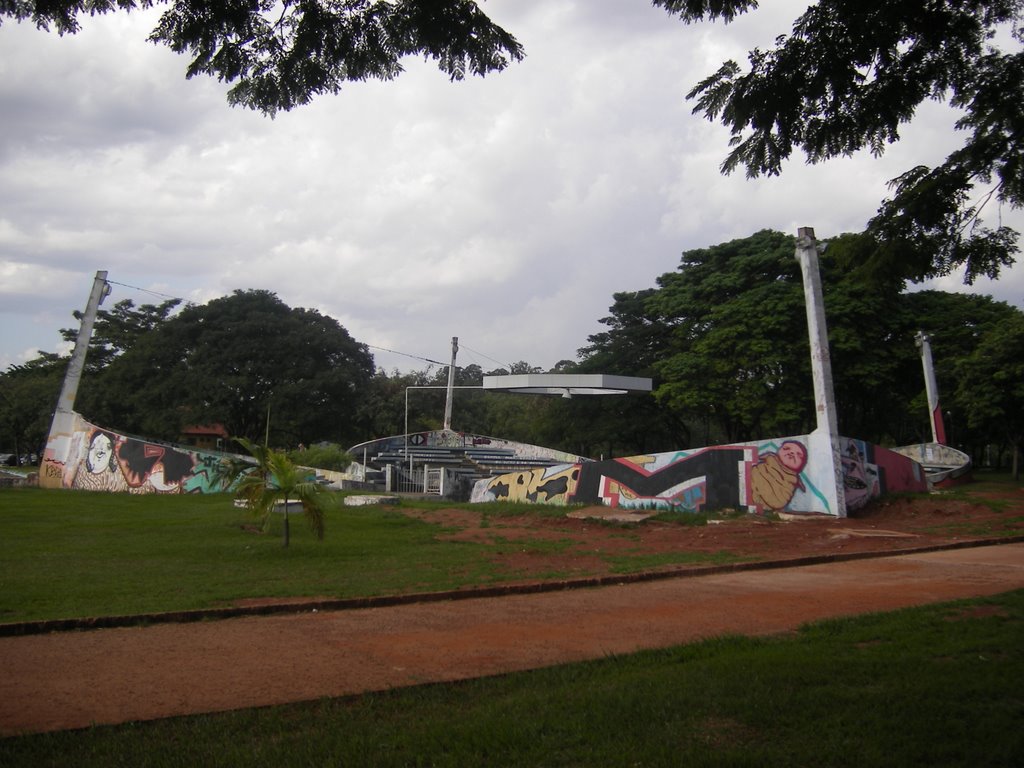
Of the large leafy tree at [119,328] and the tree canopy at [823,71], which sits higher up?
the large leafy tree at [119,328]

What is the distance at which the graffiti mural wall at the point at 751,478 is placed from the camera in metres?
20.4

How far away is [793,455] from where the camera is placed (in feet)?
67.6

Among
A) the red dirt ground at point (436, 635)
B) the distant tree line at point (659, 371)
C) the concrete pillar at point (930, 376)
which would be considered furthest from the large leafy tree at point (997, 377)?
the red dirt ground at point (436, 635)

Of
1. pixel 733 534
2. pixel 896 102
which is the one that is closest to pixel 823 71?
pixel 896 102

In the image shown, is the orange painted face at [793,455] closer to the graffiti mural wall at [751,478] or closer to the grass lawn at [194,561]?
the graffiti mural wall at [751,478]

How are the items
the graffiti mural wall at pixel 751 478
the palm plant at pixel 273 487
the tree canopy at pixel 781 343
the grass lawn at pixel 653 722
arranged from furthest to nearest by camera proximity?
the tree canopy at pixel 781 343, the graffiti mural wall at pixel 751 478, the palm plant at pixel 273 487, the grass lawn at pixel 653 722

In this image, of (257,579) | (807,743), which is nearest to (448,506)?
(257,579)

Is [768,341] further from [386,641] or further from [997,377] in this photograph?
[386,641]

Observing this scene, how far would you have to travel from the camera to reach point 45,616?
7535 mm

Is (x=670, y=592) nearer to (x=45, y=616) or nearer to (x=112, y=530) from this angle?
(x=45, y=616)


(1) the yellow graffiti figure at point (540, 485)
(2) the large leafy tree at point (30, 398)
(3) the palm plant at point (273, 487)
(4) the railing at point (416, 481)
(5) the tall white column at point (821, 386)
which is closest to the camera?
(3) the palm plant at point (273, 487)

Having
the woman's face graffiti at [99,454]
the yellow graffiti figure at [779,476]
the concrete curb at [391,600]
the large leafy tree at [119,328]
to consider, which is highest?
the large leafy tree at [119,328]

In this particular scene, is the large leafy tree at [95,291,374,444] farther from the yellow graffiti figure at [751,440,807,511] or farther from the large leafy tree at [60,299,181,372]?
the yellow graffiti figure at [751,440,807,511]

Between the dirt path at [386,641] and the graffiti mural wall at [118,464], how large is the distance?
2708cm
